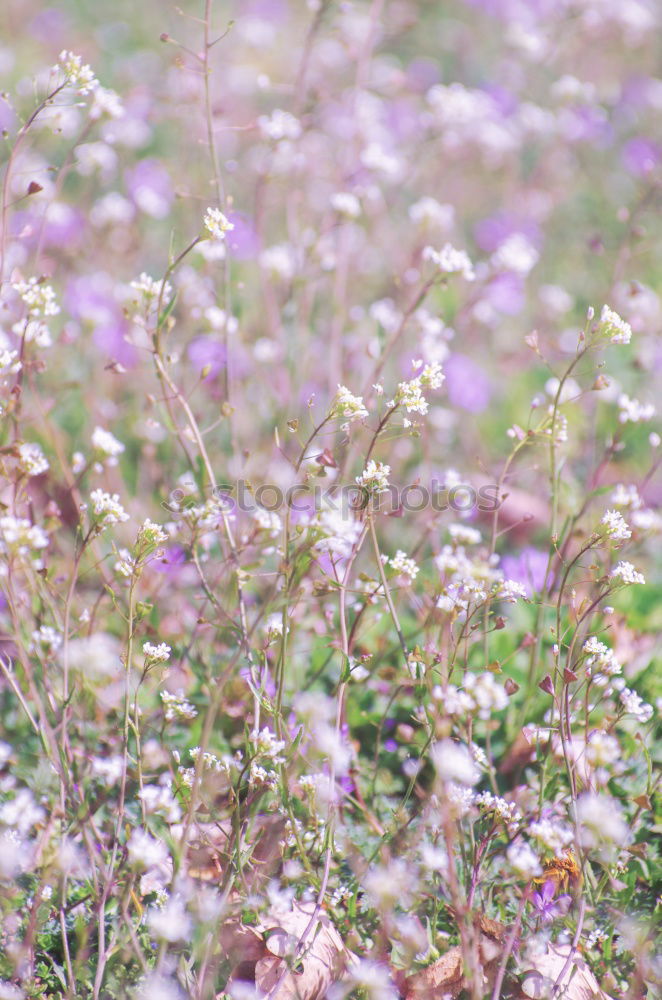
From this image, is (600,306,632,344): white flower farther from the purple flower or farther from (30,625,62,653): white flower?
(30,625,62,653): white flower

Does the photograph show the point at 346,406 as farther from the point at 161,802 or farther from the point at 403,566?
the point at 161,802

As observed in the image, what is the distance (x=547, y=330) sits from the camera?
3.73 metres

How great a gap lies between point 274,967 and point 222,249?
1.59 m

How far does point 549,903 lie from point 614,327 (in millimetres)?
1080

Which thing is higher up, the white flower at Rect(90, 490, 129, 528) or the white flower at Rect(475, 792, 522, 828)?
the white flower at Rect(90, 490, 129, 528)

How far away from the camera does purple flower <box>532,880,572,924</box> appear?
159cm

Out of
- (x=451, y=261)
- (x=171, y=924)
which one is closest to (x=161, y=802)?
(x=171, y=924)

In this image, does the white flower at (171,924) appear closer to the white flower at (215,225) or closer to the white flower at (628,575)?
the white flower at (628,575)

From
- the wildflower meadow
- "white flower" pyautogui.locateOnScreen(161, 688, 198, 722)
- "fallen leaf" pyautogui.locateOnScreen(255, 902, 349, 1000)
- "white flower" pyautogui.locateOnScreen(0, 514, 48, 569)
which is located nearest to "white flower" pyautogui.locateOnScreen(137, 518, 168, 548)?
the wildflower meadow

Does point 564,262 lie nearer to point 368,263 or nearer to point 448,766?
point 368,263

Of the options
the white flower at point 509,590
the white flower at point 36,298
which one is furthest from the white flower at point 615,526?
the white flower at point 36,298

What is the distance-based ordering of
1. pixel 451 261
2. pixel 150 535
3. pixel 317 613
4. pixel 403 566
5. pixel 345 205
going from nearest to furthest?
pixel 150 535 < pixel 403 566 < pixel 451 261 < pixel 317 613 < pixel 345 205

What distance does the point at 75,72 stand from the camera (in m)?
1.58

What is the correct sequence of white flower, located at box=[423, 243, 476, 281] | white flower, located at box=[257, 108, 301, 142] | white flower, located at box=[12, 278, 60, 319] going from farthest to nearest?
1. white flower, located at box=[257, 108, 301, 142]
2. white flower, located at box=[423, 243, 476, 281]
3. white flower, located at box=[12, 278, 60, 319]
